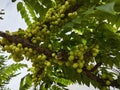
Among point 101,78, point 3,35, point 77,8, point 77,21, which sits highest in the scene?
point 77,8

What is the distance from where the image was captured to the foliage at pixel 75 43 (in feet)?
6.91

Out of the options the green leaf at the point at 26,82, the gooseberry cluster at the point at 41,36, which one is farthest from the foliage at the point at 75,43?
the green leaf at the point at 26,82

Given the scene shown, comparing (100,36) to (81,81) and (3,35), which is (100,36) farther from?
(3,35)

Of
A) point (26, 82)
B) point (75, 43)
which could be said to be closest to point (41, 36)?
point (75, 43)

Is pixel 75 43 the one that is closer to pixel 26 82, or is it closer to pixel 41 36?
pixel 41 36

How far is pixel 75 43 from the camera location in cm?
262

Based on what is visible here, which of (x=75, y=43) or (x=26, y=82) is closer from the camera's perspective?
(x=75, y=43)

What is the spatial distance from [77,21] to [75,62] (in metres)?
0.28

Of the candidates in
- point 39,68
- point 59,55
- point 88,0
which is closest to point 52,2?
point 88,0

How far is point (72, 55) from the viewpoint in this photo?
2078mm

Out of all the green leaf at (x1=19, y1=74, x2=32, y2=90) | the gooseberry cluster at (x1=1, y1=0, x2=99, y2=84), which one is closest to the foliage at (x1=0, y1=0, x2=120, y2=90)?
the gooseberry cluster at (x1=1, y1=0, x2=99, y2=84)

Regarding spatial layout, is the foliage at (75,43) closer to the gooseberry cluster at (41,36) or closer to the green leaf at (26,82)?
the gooseberry cluster at (41,36)

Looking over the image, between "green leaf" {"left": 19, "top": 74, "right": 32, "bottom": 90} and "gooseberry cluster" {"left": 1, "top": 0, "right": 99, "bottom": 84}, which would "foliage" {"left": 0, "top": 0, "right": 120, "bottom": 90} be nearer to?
"gooseberry cluster" {"left": 1, "top": 0, "right": 99, "bottom": 84}

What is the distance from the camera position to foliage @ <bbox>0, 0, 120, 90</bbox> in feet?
6.91
